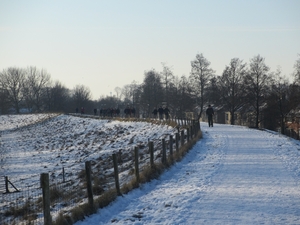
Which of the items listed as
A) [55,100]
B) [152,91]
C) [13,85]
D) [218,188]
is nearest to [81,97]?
[55,100]

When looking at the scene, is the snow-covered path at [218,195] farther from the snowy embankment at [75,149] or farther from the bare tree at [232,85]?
the bare tree at [232,85]

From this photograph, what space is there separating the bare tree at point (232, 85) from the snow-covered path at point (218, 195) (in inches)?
1796

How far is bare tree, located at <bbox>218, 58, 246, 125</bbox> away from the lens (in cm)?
6122

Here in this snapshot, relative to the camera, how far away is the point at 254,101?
58.0 meters

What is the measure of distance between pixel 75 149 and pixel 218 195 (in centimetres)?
2547

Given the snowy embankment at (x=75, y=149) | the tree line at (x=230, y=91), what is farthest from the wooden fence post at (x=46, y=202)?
the tree line at (x=230, y=91)

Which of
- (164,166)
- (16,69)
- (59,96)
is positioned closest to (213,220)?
(164,166)

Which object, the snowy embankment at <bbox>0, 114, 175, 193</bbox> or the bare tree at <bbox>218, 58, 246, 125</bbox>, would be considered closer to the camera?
the snowy embankment at <bbox>0, 114, 175, 193</bbox>

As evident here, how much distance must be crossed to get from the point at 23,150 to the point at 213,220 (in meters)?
33.3

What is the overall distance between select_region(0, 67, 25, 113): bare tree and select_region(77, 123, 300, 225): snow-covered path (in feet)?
321

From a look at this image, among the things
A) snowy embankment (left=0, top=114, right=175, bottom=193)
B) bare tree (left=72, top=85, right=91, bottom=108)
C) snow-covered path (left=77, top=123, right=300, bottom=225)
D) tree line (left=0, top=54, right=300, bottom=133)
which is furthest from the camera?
bare tree (left=72, top=85, right=91, bottom=108)

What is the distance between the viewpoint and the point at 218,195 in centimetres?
990

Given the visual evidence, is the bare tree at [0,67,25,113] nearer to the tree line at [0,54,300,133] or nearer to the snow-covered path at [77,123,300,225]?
the tree line at [0,54,300,133]

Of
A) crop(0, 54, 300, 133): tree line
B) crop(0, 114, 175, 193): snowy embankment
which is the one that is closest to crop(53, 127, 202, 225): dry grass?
crop(0, 114, 175, 193): snowy embankment
